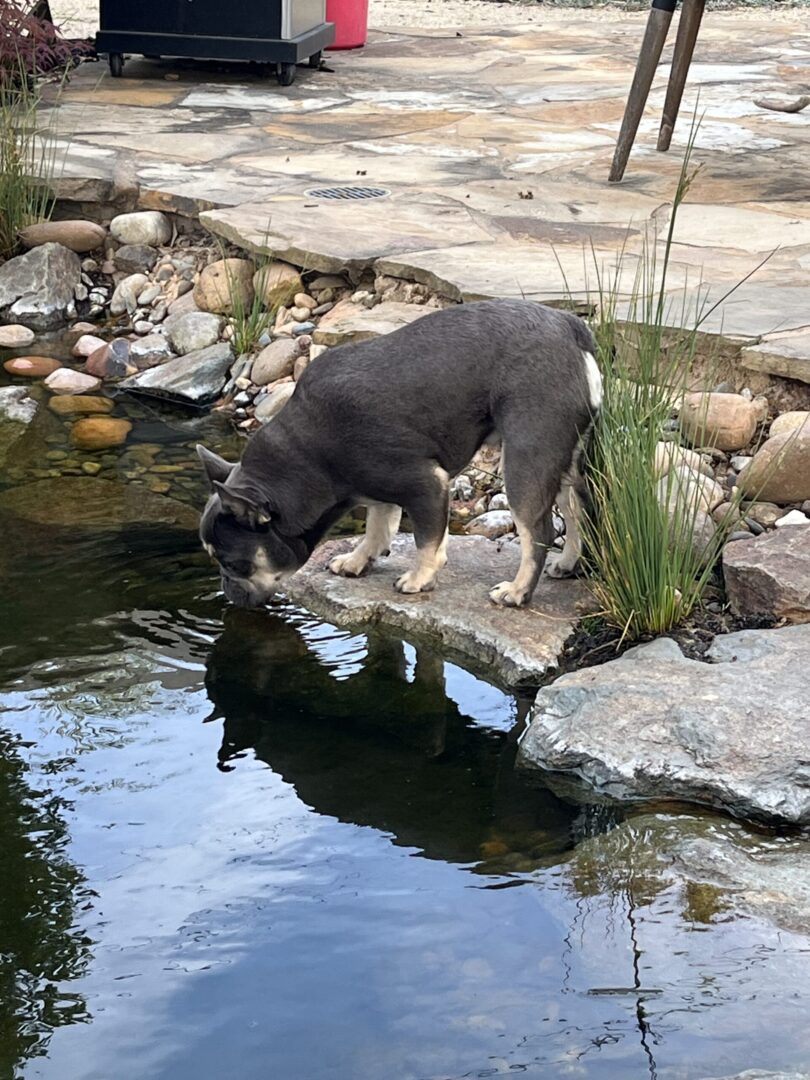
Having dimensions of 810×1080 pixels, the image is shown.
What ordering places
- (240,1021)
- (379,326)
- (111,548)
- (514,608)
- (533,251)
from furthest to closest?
(533,251)
(379,326)
(111,548)
(514,608)
(240,1021)

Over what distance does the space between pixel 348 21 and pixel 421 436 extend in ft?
32.4

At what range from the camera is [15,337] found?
717cm

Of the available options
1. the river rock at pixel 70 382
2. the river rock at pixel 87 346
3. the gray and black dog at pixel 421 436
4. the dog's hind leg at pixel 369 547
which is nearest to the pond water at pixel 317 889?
the dog's hind leg at pixel 369 547

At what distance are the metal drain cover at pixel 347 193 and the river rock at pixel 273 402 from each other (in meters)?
1.97

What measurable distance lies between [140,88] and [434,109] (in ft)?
7.86

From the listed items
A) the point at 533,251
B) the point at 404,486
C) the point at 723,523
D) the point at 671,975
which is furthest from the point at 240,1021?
the point at 533,251

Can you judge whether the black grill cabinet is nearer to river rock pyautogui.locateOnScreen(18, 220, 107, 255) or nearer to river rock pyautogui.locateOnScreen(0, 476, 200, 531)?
river rock pyautogui.locateOnScreen(18, 220, 107, 255)

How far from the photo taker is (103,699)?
4.02 meters

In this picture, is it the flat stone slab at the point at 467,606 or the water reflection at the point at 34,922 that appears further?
the flat stone slab at the point at 467,606

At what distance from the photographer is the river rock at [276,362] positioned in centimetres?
638

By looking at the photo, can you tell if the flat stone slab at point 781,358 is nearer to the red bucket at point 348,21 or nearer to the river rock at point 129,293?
the river rock at point 129,293

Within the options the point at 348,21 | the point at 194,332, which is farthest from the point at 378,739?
the point at 348,21

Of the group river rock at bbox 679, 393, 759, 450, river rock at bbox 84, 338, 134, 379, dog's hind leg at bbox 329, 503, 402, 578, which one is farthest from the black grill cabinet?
dog's hind leg at bbox 329, 503, 402, 578

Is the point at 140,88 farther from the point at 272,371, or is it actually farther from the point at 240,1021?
the point at 240,1021
